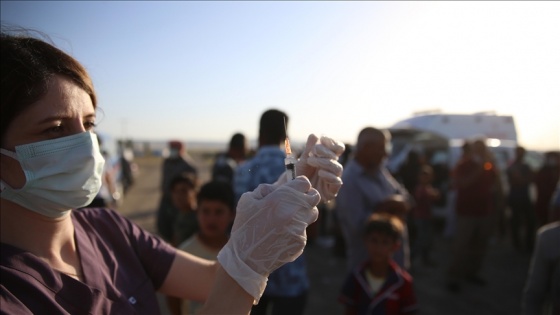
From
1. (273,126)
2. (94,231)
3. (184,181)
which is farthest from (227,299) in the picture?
(184,181)

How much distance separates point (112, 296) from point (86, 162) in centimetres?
51

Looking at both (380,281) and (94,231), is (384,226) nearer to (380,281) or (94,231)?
(380,281)

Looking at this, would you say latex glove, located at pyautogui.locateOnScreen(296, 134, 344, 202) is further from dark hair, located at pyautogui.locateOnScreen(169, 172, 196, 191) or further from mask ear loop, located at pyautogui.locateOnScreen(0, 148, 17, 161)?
dark hair, located at pyautogui.locateOnScreen(169, 172, 196, 191)

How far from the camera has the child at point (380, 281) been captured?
2.71m

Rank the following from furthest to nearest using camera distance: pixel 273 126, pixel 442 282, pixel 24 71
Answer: pixel 442 282 < pixel 273 126 < pixel 24 71

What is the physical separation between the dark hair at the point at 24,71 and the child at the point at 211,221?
1.80 m

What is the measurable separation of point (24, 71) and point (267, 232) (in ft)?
3.04

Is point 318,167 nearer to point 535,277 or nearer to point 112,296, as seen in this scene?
point 112,296

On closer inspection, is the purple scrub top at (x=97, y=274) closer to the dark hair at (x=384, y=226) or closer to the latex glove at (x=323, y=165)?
the latex glove at (x=323, y=165)

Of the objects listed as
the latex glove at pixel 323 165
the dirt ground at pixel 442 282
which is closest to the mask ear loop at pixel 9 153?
the latex glove at pixel 323 165

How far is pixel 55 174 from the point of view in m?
1.51

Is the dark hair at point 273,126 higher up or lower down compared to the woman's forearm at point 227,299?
higher up

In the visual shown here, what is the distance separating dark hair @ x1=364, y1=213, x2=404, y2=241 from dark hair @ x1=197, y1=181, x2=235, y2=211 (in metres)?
1.05

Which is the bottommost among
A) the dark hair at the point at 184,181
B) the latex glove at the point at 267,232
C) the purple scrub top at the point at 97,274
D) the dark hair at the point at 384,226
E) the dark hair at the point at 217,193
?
the dark hair at the point at 384,226
